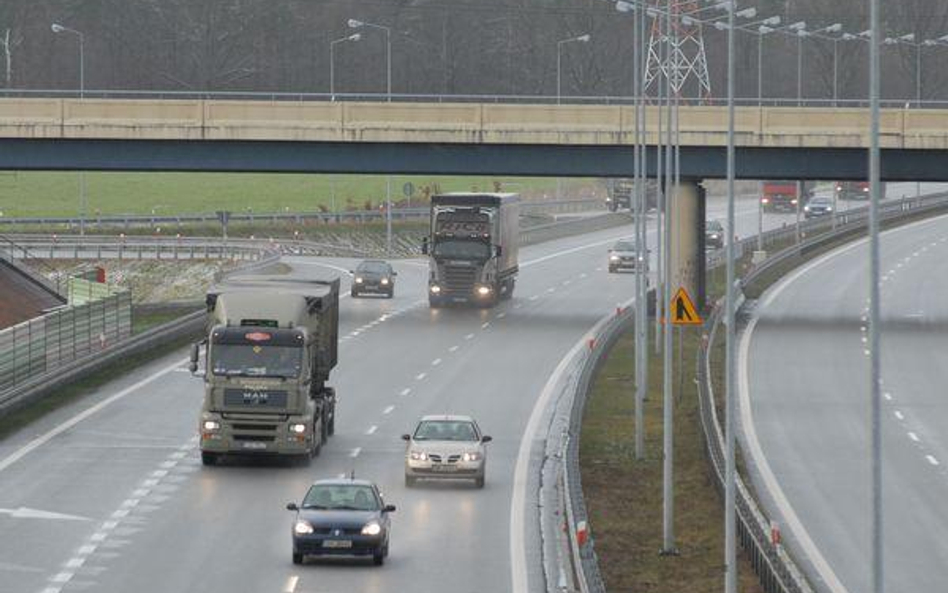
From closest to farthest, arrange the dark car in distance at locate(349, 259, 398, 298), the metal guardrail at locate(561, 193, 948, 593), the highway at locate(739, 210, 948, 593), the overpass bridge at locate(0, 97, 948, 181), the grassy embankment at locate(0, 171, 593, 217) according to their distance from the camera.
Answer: the metal guardrail at locate(561, 193, 948, 593), the highway at locate(739, 210, 948, 593), the overpass bridge at locate(0, 97, 948, 181), the dark car in distance at locate(349, 259, 398, 298), the grassy embankment at locate(0, 171, 593, 217)

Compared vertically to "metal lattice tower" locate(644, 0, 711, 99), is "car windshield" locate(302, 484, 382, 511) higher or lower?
lower

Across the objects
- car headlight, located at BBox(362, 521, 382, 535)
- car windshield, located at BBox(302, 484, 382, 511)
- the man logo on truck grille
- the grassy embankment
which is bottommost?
Result: car headlight, located at BBox(362, 521, 382, 535)

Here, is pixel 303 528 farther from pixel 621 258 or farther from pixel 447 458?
pixel 621 258

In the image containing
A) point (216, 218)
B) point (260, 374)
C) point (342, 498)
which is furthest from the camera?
point (216, 218)

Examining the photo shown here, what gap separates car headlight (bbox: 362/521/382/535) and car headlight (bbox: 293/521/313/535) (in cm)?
81

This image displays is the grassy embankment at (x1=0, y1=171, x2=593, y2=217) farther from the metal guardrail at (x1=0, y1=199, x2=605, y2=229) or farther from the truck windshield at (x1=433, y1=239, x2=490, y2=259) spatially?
the truck windshield at (x1=433, y1=239, x2=490, y2=259)

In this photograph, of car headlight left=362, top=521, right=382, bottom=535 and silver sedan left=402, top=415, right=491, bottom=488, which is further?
silver sedan left=402, top=415, right=491, bottom=488

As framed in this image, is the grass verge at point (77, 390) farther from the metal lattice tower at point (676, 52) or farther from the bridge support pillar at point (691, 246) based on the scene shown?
the bridge support pillar at point (691, 246)

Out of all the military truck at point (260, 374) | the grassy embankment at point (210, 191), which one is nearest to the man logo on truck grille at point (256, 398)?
the military truck at point (260, 374)

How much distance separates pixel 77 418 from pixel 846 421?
738 inches

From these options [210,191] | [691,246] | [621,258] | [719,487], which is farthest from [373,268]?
[210,191]

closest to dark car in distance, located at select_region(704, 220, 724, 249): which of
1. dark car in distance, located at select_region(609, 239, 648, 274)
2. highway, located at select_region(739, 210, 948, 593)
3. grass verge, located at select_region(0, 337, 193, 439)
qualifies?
dark car in distance, located at select_region(609, 239, 648, 274)

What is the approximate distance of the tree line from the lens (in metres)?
162

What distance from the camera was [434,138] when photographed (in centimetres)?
8350
